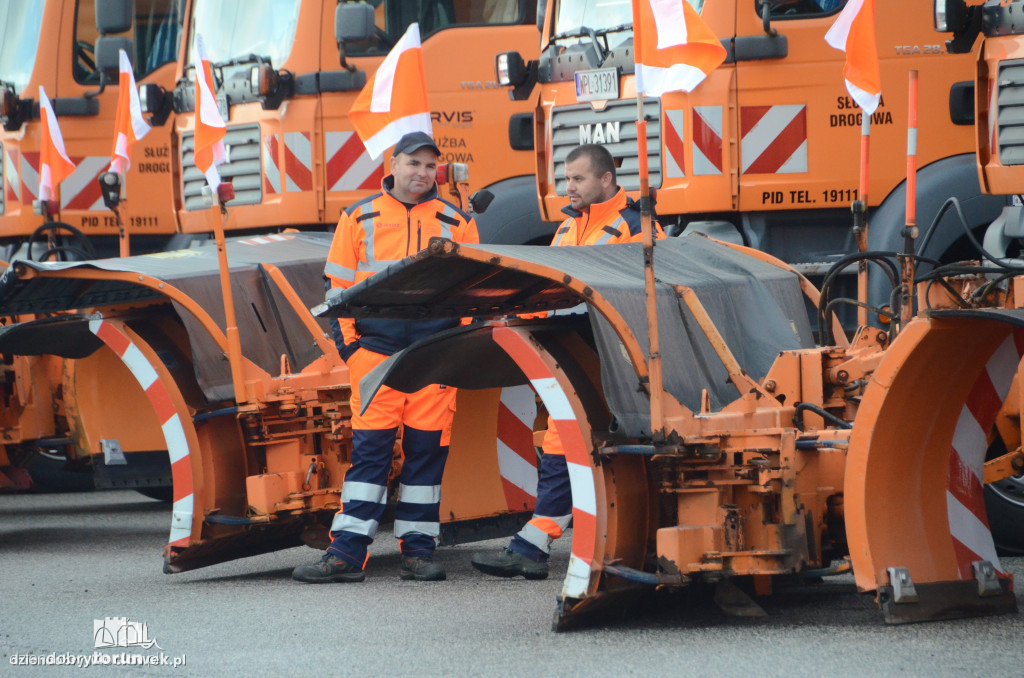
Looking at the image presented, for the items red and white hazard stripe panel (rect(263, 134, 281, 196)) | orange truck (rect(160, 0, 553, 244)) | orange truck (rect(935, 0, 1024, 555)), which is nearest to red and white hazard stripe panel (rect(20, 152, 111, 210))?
orange truck (rect(160, 0, 553, 244))

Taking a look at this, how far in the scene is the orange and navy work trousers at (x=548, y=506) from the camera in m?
5.76

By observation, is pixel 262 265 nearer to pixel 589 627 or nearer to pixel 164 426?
pixel 164 426

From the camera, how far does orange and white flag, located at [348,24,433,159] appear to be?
262 inches

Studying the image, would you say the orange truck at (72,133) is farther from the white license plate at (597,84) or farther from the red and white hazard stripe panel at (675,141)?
the red and white hazard stripe panel at (675,141)

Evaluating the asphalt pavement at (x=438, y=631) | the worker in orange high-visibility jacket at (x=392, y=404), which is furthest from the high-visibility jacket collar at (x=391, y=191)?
the asphalt pavement at (x=438, y=631)

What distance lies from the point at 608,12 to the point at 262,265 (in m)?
2.12

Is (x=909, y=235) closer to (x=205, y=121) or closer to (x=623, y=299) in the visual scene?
(x=623, y=299)

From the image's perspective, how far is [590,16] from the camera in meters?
7.73

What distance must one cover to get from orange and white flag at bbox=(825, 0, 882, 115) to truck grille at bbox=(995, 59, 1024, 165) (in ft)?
1.60

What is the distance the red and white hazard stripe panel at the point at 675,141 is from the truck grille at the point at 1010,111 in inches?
65.3

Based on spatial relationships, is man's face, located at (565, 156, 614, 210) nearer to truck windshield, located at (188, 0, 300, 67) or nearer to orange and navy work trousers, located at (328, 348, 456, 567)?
orange and navy work trousers, located at (328, 348, 456, 567)

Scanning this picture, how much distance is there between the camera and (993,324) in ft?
15.1

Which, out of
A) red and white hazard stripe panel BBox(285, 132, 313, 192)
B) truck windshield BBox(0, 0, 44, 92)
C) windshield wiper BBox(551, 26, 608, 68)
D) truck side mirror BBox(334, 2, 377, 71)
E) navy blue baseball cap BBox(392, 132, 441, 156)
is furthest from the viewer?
truck windshield BBox(0, 0, 44, 92)

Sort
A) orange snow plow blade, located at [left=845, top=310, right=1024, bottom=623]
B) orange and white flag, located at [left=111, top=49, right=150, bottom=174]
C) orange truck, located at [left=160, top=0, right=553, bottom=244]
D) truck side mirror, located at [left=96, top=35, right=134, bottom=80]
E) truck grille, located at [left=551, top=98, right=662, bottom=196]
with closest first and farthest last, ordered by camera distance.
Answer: orange snow plow blade, located at [left=845, top=310, right=1024, bottom=623], truck grille, located at [left=551, top=98, right=662, bottom=196], orange and white flag, located at [left=111, top=49, right=150, bottom=174], orange truck, located at [left=160, top=0, right=553, bottom=244], truck side mirror, located at [left=96, top=35, right=134, bottom=80]
